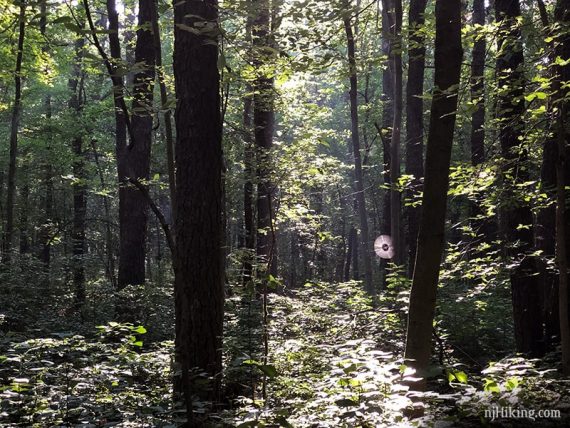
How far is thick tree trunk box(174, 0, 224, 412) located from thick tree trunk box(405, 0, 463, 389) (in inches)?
86.3

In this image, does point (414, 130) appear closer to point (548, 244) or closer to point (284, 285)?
point (548, 244)

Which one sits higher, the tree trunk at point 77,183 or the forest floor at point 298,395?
the tree trunk at point 77,183

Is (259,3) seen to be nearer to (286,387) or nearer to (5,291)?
(286,387)

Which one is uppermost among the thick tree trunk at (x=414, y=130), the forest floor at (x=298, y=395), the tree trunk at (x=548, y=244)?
the thick tree trunk at (x=414, y=130)

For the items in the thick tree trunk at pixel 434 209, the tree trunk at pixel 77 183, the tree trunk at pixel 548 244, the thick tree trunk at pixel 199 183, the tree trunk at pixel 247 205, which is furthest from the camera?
the tree trunk at pixel 77 183

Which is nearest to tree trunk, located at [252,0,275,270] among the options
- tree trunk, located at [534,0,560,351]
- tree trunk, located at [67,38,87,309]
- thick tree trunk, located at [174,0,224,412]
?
thick tree trunk, located at [174,0,224,412]

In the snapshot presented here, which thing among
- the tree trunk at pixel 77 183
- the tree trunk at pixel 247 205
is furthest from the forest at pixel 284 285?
the tree trunk at pixel 77 183

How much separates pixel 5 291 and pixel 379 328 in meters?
8.50

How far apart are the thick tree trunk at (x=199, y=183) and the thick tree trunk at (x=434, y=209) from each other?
2.19 metres

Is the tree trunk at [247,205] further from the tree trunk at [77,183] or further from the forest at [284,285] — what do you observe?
the tree trunk at [77,183]

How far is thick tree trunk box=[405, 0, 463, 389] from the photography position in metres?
3.76

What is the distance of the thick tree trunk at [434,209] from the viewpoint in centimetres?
376

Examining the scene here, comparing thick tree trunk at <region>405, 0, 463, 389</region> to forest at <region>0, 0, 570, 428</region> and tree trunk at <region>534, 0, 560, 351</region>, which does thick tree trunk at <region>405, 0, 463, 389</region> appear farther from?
tree trunk at <region>534, 0, 560, 351</region>

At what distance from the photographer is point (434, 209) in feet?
12.4
